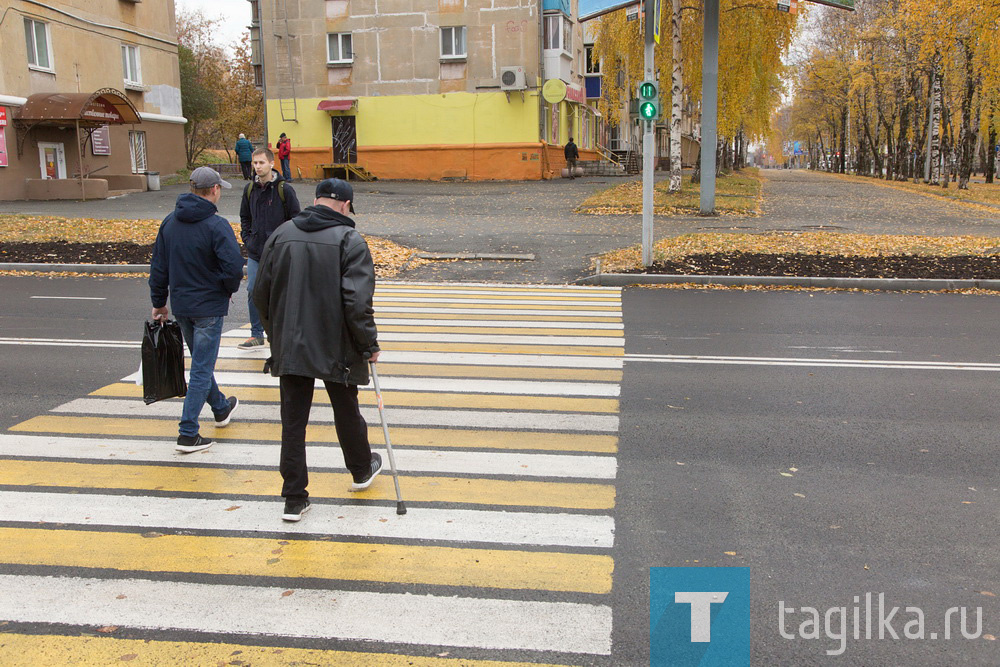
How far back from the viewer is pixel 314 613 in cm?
375

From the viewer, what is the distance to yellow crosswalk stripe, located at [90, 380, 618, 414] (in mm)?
6992

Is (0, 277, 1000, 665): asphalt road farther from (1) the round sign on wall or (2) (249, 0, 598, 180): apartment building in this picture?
(2) (249, 0, 598, 180): apartment building

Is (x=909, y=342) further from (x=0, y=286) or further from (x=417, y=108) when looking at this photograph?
(x=417, y=108)

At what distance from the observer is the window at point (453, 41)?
38156mm

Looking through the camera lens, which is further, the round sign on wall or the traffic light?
the round sign on wall

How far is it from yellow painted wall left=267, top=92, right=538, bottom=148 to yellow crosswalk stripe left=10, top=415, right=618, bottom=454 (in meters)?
33.3

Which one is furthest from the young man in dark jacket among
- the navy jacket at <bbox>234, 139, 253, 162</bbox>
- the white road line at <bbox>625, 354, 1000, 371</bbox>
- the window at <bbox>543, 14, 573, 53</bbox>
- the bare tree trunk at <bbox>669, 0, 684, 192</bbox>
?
the window at <bbox>543, 14, 573, 53</bbox>

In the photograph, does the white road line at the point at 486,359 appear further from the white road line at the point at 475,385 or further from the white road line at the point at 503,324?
the white road line at the point at 503,324

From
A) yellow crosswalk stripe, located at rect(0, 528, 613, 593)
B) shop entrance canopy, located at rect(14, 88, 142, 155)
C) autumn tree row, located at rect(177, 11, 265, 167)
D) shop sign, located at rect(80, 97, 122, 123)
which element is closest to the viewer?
yellow crosswalk stripe, located at rect(0, 528, 613, 593)

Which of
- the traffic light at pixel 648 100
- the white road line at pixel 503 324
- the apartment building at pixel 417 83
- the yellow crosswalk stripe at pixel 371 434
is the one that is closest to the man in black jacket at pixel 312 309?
the yellow crosswalk stripe at pixel 371 434

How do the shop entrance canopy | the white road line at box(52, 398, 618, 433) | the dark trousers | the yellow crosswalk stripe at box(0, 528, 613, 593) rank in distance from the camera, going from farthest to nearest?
the shop entrance canopy < the white road line at box(52, 398, 618, 433) < the dark trousers < the yellow crosswalk stripe at box(0, 528, 613, 593)

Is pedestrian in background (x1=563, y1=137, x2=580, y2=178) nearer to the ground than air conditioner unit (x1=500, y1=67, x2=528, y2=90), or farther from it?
nearer to the ground

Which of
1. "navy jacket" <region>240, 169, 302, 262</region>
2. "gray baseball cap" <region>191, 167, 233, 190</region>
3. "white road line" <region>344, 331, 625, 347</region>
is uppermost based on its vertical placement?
"gray baseball cap" <region>191, 167, 233, 190</region>

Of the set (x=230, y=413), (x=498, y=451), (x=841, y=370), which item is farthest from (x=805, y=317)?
(x=230, y=413)
